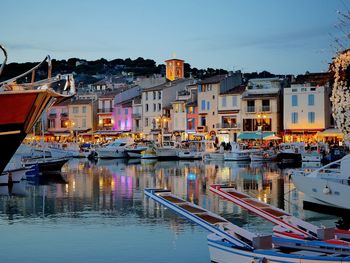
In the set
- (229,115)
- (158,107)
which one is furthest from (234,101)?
(158,107)

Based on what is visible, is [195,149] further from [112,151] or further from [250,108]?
[112,151]

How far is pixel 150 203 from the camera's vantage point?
1206 inches

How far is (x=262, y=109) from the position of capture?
79875 millimetres

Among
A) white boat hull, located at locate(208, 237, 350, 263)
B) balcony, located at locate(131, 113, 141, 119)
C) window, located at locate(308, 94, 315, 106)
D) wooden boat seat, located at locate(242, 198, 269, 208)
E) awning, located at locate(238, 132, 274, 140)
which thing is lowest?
white boat hull, located at locate(208, 237, 350, 263)

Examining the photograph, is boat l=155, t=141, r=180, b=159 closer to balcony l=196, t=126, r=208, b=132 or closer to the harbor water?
balcony l=196, t=126, r=208, b=132

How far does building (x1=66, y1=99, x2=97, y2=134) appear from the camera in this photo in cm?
10462

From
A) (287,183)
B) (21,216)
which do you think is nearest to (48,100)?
(21,216)

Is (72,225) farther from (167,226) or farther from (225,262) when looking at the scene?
(225,262)

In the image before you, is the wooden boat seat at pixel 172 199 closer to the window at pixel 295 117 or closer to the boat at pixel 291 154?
the boat at pixel 291 154

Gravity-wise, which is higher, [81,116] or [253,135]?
[81,116]

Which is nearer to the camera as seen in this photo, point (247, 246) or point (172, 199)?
point (247, 246)

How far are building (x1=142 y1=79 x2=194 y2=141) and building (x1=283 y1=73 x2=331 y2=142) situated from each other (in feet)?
A: 68.5

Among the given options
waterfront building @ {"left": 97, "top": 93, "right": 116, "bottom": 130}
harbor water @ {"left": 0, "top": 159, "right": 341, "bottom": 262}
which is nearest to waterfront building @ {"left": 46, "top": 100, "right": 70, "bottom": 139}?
waterfront building @ {"left": 97, "top": 93, "right": 116, "bottom": 130}

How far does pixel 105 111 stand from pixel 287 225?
3405 inches
